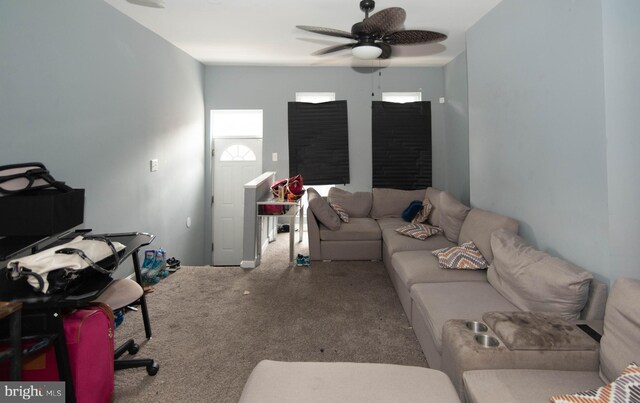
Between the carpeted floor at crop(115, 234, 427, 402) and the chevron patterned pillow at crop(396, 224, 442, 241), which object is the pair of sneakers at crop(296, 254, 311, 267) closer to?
the carpeted floor at crop(115, 234, 427, 402)

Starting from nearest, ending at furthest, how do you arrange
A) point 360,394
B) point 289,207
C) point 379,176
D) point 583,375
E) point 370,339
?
point 360,394 < point 583,375 < point 370,339 < point 289,207 < point 379,176

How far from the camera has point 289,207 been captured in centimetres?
407

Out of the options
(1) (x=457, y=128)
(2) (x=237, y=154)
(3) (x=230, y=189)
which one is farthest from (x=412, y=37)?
(3) (x=230, y=189)

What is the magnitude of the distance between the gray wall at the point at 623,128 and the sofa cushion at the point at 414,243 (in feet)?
5.18

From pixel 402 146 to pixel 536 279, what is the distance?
153 inches

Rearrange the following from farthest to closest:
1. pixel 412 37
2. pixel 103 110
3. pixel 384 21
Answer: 1. pixel 103 110
2. pixel 412 37
3. pixel 384 21

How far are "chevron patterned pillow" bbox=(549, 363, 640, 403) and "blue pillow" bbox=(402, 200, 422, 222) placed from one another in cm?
334

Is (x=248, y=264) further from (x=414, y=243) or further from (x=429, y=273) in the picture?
(x=429, y=273)

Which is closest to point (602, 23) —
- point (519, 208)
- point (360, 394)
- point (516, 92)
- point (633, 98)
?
point (633, 98)

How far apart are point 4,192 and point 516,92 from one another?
3550mm

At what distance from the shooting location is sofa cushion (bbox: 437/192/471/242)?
3363mm

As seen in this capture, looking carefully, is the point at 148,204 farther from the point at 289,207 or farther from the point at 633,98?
the point at 633,98

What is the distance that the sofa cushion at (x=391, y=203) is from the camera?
4758mm

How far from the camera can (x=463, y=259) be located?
258 cm
